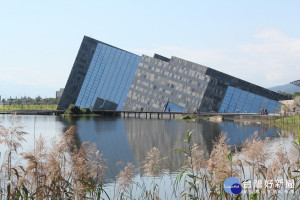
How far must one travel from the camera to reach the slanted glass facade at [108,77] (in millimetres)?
90375

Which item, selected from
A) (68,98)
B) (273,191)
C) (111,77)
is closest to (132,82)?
(111,77)

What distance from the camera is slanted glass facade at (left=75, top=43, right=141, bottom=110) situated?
3558 inches

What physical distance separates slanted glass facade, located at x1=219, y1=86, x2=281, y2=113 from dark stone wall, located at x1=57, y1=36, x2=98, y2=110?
2993cm

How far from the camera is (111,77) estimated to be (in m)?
91.3

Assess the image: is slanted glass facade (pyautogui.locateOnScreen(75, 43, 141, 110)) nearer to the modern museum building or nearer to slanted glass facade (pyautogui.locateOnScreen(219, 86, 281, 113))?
the modern museum building

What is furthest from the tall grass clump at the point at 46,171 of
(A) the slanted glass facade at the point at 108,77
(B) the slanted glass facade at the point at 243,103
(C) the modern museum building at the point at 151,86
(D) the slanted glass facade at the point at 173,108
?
(A) the slanted glass facade at the point at 108,77

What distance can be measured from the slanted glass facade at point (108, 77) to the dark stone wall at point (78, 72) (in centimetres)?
93

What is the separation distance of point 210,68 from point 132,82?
16505 mm

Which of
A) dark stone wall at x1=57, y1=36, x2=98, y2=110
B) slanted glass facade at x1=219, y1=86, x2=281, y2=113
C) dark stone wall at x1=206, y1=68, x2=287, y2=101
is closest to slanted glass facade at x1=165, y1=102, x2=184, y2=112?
slanted glass facade at x1=219, y1=86, x2=281, y2=113

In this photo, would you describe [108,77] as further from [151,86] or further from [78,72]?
[151,86]

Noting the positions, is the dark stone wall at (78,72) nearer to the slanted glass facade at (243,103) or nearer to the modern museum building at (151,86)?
the modern museum building at (151,86)

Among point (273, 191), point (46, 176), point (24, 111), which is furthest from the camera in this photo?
point (24, 111)

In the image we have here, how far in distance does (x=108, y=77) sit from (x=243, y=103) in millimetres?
28294

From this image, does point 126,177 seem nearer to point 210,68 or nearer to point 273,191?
point 273,191
